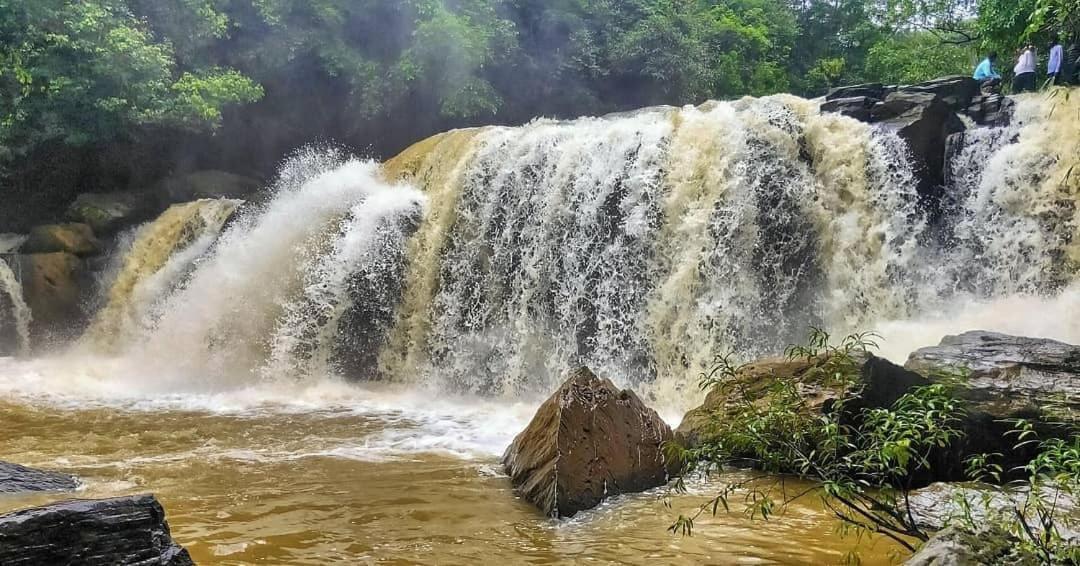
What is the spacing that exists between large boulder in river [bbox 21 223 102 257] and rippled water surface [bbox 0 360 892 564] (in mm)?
4546

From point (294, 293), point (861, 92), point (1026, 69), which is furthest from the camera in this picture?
point (1026, 69)

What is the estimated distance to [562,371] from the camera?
936cm

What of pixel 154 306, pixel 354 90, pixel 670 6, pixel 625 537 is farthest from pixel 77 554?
pixel 670 6

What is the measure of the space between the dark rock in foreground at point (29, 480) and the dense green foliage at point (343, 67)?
300 inches

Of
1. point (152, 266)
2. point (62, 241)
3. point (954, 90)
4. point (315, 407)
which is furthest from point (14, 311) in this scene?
point (954, 90)

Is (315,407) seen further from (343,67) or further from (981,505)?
(343,67)

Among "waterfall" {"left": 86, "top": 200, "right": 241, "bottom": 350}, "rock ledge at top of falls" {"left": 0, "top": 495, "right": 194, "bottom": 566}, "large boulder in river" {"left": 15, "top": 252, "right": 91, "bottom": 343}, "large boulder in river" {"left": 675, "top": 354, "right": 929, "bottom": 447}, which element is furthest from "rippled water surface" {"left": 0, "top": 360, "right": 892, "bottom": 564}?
"large boulder in river" {"left": 15, "top": 252, "right": 91, "bottom": 343}

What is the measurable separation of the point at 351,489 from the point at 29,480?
2.02 metres

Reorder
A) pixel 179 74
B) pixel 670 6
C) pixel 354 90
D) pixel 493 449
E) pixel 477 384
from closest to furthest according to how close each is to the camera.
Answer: pixel 493 449 → pixel 477 384 → pixel 179 74 → pixel 354 90 → pixel 670 6

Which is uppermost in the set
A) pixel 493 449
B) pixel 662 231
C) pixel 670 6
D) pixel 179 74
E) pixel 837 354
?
pixel 670 6

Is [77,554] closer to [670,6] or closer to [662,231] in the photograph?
[662,231]

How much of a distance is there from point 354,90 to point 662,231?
950cm

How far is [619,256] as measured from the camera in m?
9.42

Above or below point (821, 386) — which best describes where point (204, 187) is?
above
